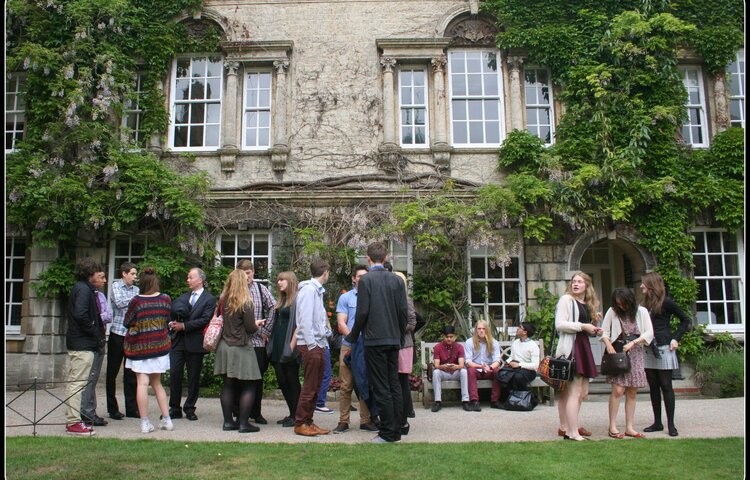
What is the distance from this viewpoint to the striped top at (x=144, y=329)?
739cm

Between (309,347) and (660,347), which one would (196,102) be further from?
(660,347)

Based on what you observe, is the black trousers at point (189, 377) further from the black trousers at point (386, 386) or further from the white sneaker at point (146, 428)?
the black trousers at point (386, 386)

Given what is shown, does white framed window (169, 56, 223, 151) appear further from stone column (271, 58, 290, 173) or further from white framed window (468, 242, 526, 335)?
white framed window (468, 242, 526, 335)

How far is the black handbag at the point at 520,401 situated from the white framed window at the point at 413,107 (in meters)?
5.99

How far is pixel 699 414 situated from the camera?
8.98m

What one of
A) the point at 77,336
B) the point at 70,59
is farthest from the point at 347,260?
the point at 70,59

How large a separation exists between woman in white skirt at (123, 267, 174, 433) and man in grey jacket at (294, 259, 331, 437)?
5.26ft

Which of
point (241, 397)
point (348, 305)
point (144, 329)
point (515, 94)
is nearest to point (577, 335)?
point (348, 305)

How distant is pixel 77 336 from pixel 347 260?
18.3 feet

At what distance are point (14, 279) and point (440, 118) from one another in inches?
377

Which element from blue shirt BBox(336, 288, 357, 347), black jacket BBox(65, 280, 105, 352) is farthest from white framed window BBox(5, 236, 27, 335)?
blue shirt BBox(336, 288, 357, 347)

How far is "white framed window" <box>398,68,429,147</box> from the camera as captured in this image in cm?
1377

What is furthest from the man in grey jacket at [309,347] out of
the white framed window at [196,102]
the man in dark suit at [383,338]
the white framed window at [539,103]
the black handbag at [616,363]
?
the white framed window at [539,103]

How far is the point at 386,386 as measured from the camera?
6781 millimetres
